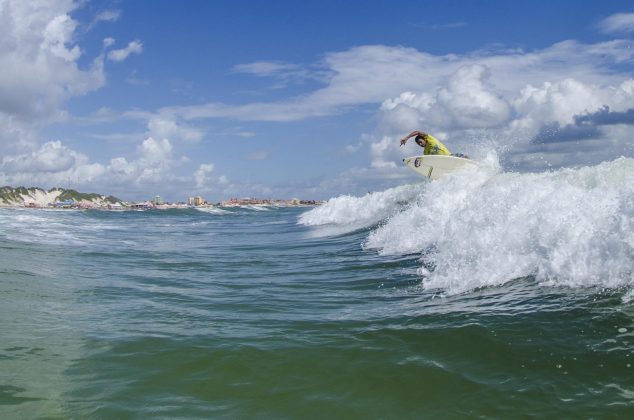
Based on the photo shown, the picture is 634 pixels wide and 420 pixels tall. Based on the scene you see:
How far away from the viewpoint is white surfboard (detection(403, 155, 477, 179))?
71.4 feet

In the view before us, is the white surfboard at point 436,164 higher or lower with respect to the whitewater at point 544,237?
higher

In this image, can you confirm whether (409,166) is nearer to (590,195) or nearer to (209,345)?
(590,195)

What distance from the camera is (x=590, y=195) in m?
7.51

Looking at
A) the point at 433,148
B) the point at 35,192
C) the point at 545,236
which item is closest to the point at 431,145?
the point at 433,148

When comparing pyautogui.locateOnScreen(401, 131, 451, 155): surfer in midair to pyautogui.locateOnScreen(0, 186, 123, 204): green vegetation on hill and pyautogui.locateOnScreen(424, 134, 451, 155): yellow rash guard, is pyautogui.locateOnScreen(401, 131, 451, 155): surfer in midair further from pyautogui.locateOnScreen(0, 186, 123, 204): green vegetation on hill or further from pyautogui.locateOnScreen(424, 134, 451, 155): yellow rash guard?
pyautogui.locateOnScreen(0, 186, 123, 204): green vegetation on hill

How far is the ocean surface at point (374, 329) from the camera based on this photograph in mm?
3896

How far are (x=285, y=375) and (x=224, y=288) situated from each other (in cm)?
472

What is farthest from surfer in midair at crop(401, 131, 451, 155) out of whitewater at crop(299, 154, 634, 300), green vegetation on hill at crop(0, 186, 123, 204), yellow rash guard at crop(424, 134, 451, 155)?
green vegetation on hill at crop(0, 186, 123, 204)

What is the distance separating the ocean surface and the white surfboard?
437 inches

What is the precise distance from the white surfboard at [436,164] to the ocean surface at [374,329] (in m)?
11.1

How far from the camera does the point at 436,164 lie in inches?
883

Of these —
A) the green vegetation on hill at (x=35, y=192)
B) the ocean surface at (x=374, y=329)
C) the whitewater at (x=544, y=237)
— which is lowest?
the ocean surface at (x=374, y=329)

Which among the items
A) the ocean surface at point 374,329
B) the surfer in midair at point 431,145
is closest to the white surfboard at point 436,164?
the surfer in midair at point 431,145

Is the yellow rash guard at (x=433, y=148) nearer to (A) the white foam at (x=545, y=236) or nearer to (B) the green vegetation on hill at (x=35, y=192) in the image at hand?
(A) the white foam at (x=545, y=236)
